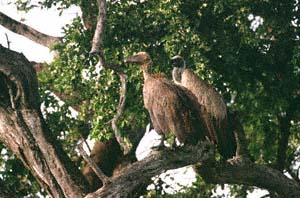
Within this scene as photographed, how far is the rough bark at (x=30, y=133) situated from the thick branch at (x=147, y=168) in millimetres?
1655

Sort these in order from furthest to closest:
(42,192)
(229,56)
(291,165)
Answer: (291,165)
(42,192)
(229,56)

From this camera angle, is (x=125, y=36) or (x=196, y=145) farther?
(x=125, y=36)

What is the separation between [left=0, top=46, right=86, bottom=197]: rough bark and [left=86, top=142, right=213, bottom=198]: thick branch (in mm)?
1655

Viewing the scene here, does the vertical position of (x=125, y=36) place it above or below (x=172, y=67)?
above

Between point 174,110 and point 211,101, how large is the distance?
6.23ft

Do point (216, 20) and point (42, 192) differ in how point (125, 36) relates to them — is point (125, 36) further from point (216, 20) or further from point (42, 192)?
point (42, 192)

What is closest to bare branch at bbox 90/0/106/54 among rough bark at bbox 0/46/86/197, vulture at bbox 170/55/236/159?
vulture at bbox 170/55/236/159

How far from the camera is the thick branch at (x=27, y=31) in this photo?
14016 mm

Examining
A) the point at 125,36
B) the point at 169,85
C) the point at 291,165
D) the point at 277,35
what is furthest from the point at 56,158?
the point at 291,165

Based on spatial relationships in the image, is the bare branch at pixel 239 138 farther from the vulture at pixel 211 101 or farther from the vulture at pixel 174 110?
the vulture at pixel 174 110

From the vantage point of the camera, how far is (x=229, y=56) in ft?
34.2

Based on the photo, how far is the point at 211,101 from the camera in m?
9.42

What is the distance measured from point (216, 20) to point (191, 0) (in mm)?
609

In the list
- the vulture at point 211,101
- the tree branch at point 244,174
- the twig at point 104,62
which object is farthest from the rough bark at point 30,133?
the vulture at point 211,101
